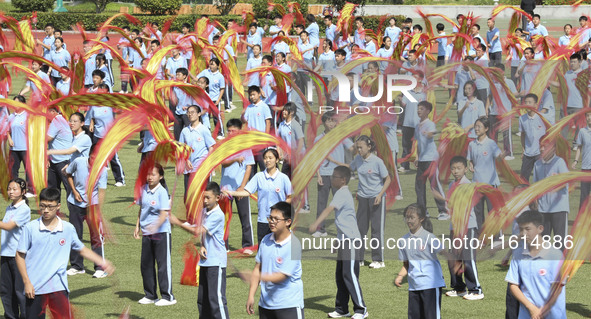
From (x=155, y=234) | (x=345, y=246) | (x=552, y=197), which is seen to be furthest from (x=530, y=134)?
(x=155, y=234)

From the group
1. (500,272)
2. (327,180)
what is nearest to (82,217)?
(327,180)

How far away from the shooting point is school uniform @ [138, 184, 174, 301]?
9.74m

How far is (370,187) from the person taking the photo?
10367mm

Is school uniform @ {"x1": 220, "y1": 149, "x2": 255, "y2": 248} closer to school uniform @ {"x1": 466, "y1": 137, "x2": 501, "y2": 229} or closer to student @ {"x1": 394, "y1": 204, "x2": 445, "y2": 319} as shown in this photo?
school uniform @ {"x1": 466, "y1": 137, "x2": 501, "y2": 229}

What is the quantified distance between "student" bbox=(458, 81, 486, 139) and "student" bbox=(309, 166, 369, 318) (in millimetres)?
2089

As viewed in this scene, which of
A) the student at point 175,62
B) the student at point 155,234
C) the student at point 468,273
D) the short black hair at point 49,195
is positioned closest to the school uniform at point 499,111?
the student at point 468,273

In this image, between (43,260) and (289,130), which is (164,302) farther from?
(289,130)

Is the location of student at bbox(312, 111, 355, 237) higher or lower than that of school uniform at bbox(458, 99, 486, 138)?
lower

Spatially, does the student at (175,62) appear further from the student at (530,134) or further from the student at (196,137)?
the student at (530,134)

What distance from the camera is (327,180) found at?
480 inches

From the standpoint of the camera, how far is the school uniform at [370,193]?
33.7ft

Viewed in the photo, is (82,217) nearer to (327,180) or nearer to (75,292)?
(75,292)

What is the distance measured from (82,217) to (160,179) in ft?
5.88

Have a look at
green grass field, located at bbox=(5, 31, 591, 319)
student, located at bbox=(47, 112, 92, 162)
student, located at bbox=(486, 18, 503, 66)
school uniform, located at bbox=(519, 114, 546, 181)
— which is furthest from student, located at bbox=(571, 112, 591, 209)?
student, located at bbox=(486, 18, 503, 66)
